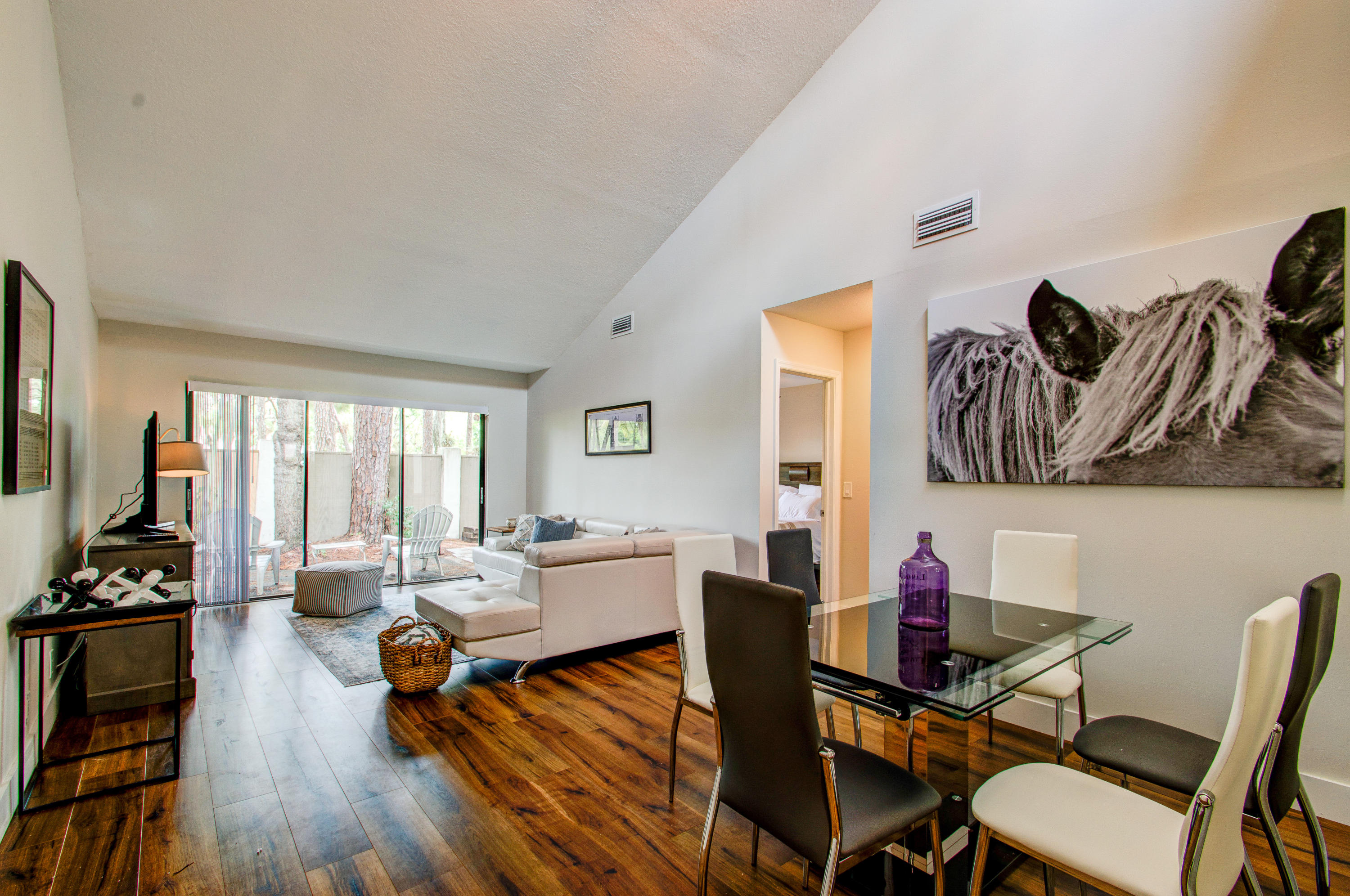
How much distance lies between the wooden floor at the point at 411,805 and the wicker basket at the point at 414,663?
9 cm

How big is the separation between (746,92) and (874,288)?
1.68 meters

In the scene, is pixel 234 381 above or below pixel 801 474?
above

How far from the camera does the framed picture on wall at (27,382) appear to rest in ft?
7.11

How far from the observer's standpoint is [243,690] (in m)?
3.46

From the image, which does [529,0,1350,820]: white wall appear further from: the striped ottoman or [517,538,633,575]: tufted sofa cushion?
the striped ottoman

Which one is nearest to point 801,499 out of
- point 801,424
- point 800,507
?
point 800,507

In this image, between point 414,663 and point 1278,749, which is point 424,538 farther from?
point 1278,749

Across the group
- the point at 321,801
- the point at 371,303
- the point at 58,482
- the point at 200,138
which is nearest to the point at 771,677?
the point at 321,801

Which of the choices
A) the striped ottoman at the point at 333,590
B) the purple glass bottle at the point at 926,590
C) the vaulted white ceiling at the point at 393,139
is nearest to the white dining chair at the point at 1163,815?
the purple glass bottle at the point at 926,590

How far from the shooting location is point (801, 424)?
22.1ft

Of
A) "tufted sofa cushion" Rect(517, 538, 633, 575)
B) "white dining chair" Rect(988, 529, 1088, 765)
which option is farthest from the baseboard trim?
"tufted sofa cushion" Rect(517, 538, 633, 575)

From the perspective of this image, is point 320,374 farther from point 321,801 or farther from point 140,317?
point 321,801

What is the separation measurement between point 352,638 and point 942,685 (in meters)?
4.29

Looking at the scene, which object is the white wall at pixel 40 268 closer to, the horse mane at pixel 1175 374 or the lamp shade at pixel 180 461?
the lamp shade at pixel 180 461
